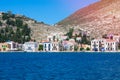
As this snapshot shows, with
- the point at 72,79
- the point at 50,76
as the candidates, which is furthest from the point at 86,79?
the point at 50,76

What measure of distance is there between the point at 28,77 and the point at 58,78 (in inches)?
120

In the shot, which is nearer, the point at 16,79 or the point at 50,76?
the point at 16,79

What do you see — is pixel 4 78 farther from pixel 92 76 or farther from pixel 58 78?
pixel 92 76

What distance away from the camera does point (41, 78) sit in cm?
5409

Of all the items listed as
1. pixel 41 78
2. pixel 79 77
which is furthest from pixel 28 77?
pixel 79 77

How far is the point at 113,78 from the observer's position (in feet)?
175

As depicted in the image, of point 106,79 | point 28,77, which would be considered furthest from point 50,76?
point 106,79

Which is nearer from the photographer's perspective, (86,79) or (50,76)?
(86,79)

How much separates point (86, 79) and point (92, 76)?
125 inches

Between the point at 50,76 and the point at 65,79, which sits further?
the point at 50,76

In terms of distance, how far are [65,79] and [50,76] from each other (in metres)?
3.85

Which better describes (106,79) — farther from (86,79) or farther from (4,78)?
(4,78)

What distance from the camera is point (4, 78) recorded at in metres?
53.4

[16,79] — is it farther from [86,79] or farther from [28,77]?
[86,79]
